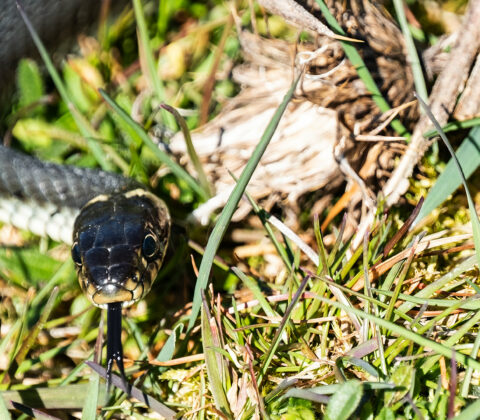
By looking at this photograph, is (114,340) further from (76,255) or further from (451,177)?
→ (451,177)

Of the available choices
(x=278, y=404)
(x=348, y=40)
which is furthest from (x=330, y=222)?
(x=278, y=404)

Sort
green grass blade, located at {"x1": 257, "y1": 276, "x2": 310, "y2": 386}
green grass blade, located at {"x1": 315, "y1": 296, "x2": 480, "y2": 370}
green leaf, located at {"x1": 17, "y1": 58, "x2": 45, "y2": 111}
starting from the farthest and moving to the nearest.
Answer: green leaf, located at {"x1": 17, "y1": 58, "x2": 45, "y2": 111}
green grass blade, located at {"x1": 257, "y1": 276, "x2": 310, "y2": 386}
green grass blade, located at {"x1": 315, "y1": 296, "x2": 480, "y2": 370}

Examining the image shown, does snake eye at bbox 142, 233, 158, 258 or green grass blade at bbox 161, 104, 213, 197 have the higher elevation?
green grass blade at bbox 161, 104, 213, 197

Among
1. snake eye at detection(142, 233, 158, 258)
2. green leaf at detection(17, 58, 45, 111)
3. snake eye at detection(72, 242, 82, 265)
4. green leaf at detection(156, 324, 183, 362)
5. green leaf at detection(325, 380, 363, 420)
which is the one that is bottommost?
green leaf at detection(156, 324, 183, 362)

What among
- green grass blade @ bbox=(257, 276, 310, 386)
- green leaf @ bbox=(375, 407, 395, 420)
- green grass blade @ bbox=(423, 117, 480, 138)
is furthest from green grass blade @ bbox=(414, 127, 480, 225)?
green leaf @ bbox=(375, 407, 395, 420)

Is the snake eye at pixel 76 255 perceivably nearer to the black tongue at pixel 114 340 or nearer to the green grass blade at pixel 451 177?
the black tongue at pixel 114 340

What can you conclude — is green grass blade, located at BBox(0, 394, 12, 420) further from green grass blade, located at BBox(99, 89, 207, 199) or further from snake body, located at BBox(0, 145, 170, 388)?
green grass blade, located at BBox(99, 89, 207, 199)

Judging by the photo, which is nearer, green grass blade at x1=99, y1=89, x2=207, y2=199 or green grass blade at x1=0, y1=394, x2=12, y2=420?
green grass blade at x1=0, y1=394, x2=12, y2=420
